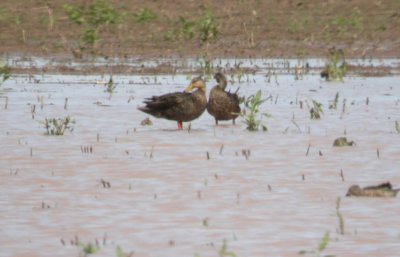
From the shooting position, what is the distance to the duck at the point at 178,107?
1578 centimetres

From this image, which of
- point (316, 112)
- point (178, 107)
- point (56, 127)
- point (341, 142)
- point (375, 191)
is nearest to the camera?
point (375, 191)

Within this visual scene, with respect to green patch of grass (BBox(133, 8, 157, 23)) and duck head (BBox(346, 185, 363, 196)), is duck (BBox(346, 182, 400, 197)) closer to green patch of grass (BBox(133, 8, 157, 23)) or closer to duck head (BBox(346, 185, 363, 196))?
duck head (BBox(346, 185, 363, 196))

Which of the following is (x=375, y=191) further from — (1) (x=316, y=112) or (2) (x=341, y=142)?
(1) (x=316, y=112)

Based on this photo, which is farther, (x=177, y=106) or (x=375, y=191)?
(x=177, y=106)

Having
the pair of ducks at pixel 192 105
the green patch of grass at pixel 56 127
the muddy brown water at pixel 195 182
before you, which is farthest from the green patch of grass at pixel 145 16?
the green patch of grass at pixel 56 127

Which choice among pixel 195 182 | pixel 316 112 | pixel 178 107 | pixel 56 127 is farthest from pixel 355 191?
pixel 316 112

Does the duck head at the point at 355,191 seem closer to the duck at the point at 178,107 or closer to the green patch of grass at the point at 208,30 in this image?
the duck at the point at 178,107

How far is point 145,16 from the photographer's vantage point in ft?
102

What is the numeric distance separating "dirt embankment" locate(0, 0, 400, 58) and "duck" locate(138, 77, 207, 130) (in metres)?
12.5

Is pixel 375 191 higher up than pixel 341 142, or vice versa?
pixel 341 142

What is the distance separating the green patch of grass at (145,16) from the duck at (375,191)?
2134 cm

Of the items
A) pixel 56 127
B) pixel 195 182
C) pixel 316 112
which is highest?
pixel 316 112

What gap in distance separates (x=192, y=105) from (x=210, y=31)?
41.7 feet

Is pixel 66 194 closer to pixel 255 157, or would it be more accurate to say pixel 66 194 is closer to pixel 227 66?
pixel 255 157
